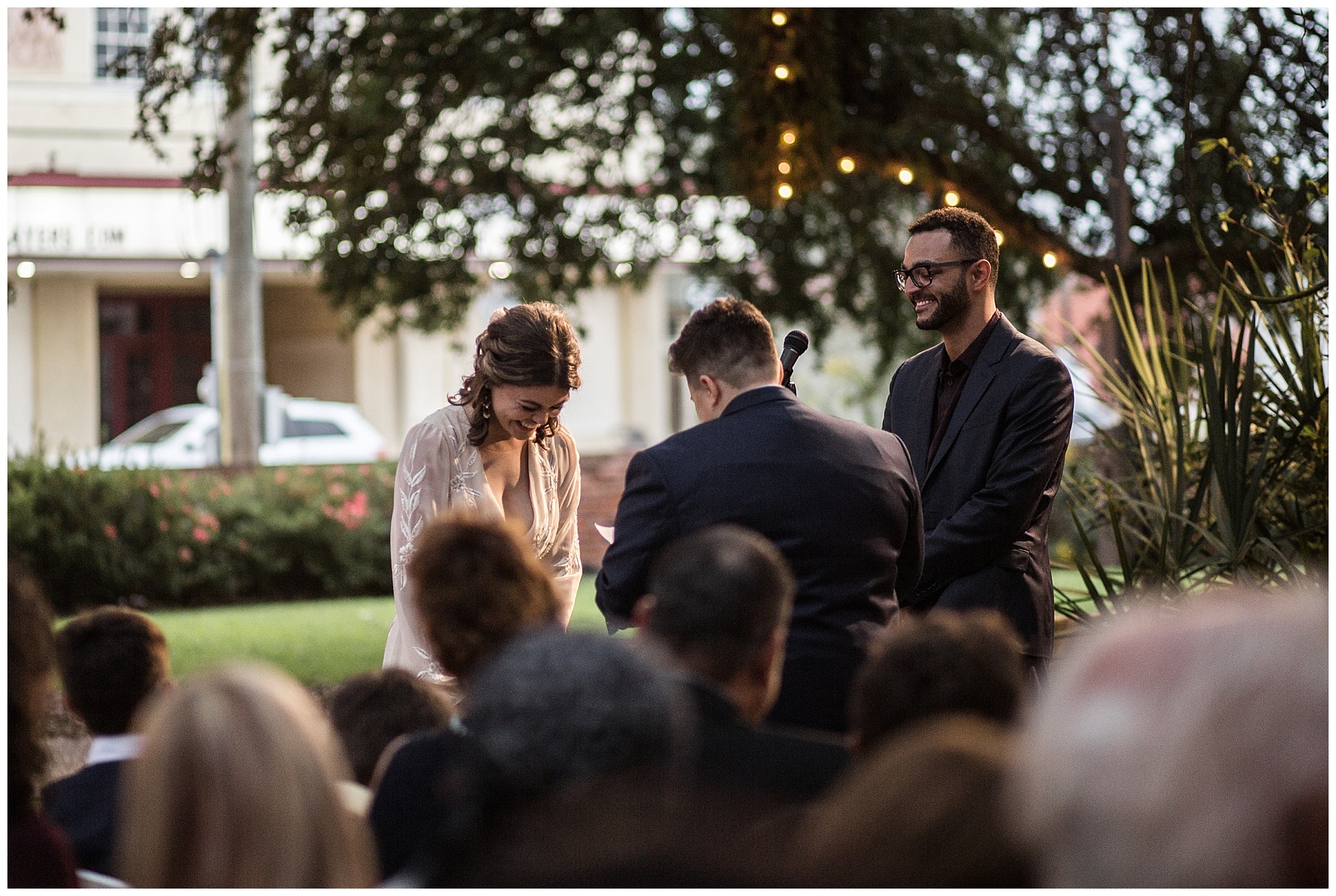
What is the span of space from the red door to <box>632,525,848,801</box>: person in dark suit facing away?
78.3ft

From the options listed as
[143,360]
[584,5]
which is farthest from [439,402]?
[584,5]

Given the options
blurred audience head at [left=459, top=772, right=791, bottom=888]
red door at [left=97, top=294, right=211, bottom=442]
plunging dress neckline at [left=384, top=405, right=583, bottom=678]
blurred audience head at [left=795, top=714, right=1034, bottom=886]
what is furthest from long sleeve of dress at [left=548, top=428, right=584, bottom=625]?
red door at [left=97, top=294, right=211, bottom=442]

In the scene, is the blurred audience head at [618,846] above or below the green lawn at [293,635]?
above

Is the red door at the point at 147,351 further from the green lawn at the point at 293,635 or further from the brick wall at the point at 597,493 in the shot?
the green lawn at the point at 293,635

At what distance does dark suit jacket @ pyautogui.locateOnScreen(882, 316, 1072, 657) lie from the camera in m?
4.01

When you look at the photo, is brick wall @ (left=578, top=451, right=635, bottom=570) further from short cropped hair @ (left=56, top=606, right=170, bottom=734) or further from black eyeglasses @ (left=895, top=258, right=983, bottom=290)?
short cropped hair @ (left=56, top=606, right=170, bottom=734)

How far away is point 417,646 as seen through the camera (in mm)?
3816

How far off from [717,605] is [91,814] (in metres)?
1.26

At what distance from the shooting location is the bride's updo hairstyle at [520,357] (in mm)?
3811

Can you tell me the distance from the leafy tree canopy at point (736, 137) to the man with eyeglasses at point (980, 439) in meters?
3.10

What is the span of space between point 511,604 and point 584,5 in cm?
782

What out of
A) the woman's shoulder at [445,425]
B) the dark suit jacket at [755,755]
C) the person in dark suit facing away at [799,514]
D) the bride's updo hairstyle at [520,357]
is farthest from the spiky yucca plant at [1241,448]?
the dark suit jacket at [755,755]

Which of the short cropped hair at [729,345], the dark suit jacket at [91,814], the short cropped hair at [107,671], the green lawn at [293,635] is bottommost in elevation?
the green lawn at [293,635]

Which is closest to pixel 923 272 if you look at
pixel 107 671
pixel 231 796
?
pixel 107 671
